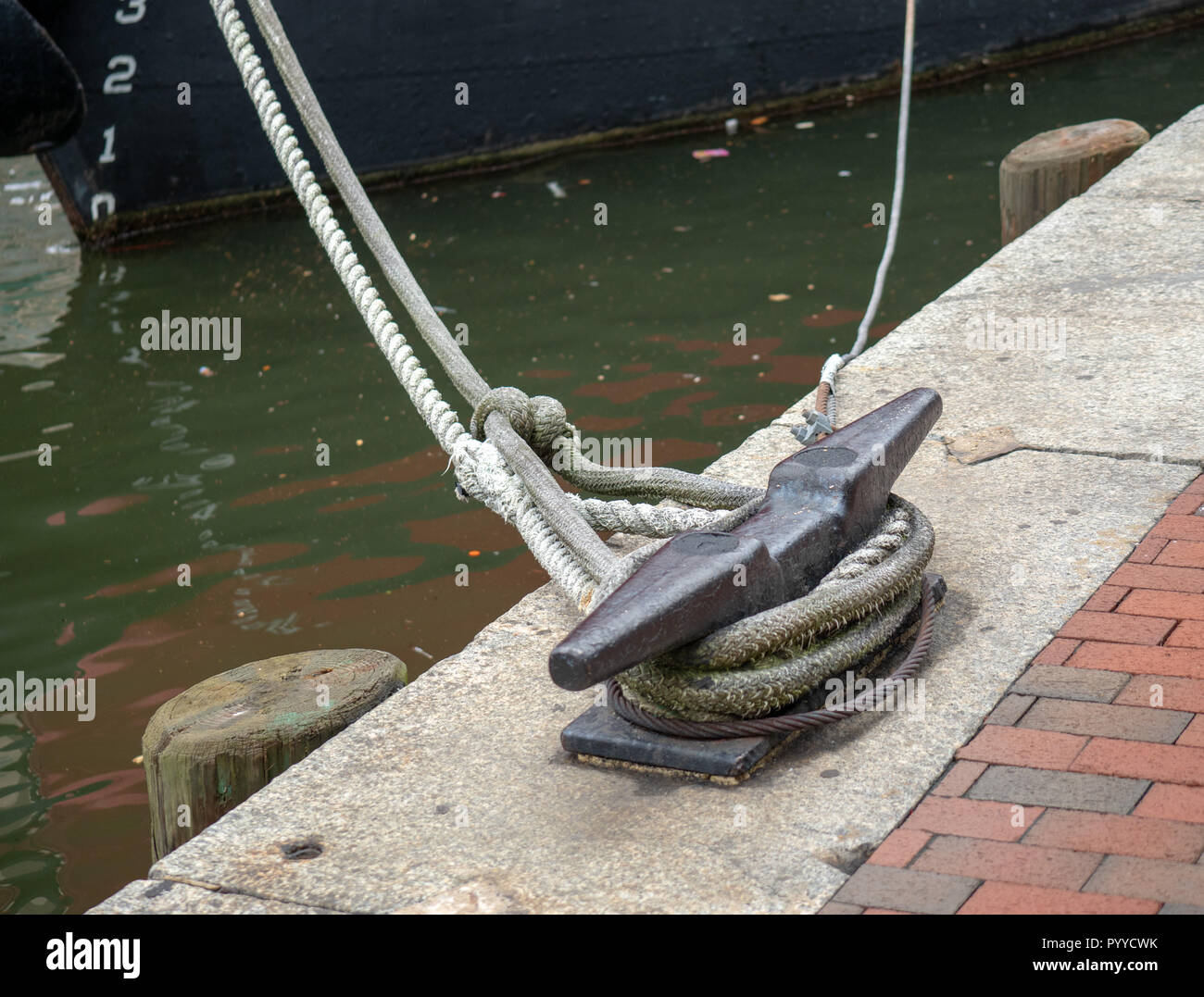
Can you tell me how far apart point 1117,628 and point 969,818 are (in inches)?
27.8

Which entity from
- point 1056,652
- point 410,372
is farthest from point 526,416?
point 1056,652

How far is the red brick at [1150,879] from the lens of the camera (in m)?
2.02

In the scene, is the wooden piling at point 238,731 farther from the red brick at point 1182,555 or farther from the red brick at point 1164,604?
the red brick at point 1182,555

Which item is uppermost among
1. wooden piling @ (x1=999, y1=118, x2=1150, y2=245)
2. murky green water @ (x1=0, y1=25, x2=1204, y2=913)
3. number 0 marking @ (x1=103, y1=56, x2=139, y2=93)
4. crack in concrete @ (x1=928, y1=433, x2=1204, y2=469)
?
number 0 marking @ (x1=103, y1=56, x2=139, y2=93)

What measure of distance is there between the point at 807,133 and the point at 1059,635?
7.75 meters

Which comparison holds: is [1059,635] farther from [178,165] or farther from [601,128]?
[601,128]

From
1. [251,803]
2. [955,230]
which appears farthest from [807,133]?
[251,803]

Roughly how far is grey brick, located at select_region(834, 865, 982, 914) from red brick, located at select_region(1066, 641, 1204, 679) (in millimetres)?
697

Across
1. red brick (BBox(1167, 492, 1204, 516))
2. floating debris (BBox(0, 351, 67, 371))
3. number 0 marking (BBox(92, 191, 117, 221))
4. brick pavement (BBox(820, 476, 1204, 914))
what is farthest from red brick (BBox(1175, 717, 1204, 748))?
number 0 marking (BBox(92, 191, 117, 221))

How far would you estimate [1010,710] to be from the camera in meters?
2.53

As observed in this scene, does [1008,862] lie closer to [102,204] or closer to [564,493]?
[564,493]

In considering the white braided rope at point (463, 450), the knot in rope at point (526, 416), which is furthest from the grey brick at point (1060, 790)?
the knot in rope at point (526, 416)

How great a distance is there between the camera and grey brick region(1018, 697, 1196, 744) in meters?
2.41

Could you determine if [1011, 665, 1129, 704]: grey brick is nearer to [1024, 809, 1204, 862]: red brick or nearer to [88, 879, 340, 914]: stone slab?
[1024, 809, 1204, 862]: red brick
